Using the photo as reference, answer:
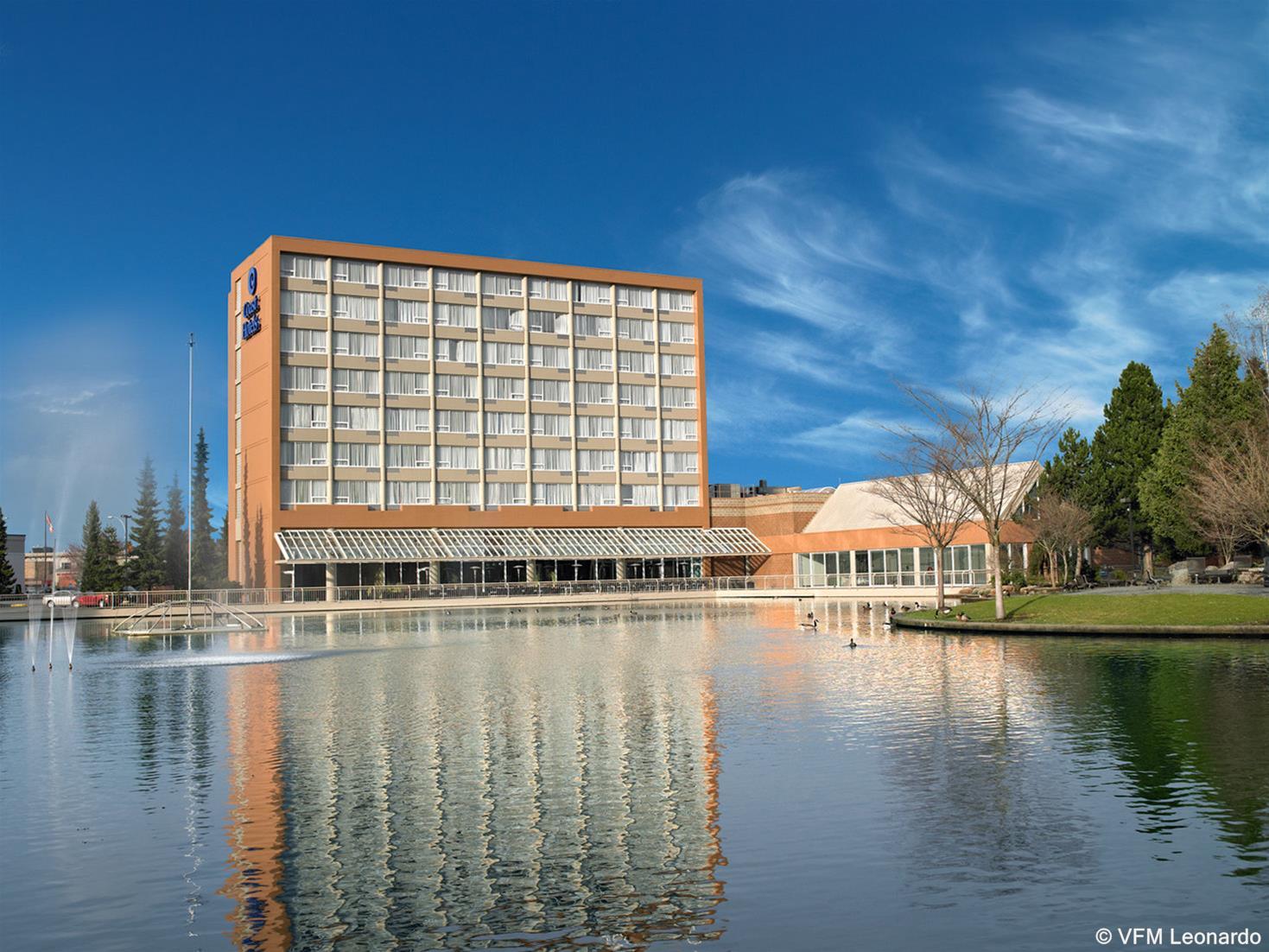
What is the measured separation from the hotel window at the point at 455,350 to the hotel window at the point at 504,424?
5.27 meters

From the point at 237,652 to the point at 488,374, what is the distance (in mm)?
64361

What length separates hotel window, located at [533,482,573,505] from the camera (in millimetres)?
103312

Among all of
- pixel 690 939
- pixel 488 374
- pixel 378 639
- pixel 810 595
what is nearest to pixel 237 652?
pixel 378 639

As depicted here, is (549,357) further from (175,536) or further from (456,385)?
(175,536)

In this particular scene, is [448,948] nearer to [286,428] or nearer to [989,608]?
[989,608]

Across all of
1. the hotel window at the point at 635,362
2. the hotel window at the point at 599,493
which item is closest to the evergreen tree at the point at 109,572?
the hotel window at the point at 599,493

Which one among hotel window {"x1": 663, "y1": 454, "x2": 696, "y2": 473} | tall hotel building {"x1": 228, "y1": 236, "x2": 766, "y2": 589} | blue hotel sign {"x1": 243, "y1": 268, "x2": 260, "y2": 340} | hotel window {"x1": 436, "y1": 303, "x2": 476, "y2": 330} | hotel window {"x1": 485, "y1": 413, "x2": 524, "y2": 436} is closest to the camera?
tall hotel building {"x1": 228, "y1": 236, "x2": 766, "y2": 589}

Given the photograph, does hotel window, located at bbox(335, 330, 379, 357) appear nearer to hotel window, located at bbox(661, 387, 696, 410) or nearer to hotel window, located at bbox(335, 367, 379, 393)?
hotel window, located at bbox(335, 367, 379, 393)

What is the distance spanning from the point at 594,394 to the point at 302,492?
92.2 ft

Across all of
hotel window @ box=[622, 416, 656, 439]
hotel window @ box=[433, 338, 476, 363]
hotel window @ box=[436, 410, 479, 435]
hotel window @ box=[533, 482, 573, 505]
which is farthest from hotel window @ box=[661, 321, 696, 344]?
hotel window @ box=[436, 410, 479, 435]

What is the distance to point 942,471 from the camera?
55562 mm

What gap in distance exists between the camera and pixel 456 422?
100 metres

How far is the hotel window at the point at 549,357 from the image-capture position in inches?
4124

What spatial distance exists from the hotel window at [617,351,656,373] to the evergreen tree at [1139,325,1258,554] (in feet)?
167
